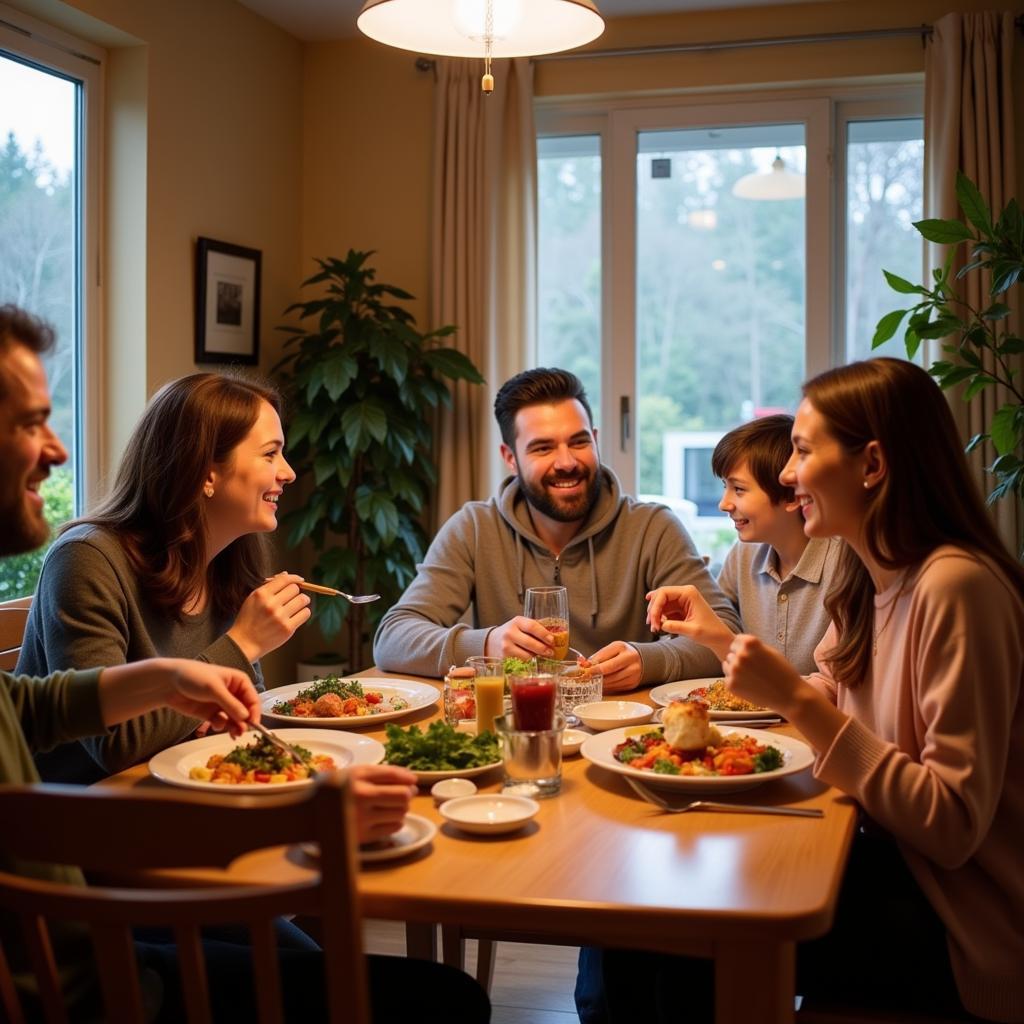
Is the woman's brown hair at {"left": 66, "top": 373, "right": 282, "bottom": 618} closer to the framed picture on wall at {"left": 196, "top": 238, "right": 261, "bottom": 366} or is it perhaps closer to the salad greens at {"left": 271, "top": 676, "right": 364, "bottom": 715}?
the salad greens at {"left": 271, "top": 676, "right": 364, "bottom": 715}

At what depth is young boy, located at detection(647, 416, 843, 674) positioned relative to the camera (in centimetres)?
251

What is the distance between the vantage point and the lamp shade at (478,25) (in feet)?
7.11

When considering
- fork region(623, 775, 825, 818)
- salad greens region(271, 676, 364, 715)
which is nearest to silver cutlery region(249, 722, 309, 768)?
salad greens region(271, 676, 364, 715)

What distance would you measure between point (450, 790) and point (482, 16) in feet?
4.43

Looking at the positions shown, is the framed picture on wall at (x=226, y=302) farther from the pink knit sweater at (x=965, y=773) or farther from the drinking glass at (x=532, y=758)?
the pink knit sweater at (x=965, y=773)

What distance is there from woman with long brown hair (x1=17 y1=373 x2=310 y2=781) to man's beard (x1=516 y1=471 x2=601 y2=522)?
Answer: 2.35ft

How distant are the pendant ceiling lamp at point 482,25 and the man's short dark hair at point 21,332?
3.20ft

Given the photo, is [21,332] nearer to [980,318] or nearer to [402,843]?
[402,843]

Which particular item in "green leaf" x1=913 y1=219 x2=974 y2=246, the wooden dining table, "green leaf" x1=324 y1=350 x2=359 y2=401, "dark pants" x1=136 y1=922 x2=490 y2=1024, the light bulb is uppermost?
the light bulb

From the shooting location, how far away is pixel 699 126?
4.74m

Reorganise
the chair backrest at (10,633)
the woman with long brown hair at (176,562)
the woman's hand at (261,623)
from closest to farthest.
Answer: the woman with long brown hair at (176,562) → the woman's hand at (261,623) → the chair backrest at (10,633)

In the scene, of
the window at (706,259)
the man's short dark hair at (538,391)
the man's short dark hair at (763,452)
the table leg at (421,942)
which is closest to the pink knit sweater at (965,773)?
the man's short dark hair at (763,452)

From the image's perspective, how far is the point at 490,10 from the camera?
2158 mm

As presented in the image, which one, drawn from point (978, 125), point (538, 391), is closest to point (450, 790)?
point (538, 391)
